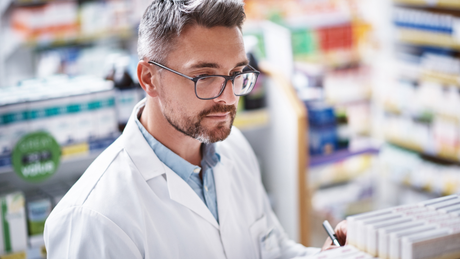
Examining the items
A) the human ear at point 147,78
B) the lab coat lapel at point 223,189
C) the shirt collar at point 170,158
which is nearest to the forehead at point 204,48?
the human ear at point 147,78

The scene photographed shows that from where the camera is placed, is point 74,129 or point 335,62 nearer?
point 74,129

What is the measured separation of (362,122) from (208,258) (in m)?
4.48

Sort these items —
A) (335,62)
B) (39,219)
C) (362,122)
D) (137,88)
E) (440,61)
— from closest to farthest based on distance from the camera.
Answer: (39,219) < (137,88) < (440,61) < (335,62) < (362,122)

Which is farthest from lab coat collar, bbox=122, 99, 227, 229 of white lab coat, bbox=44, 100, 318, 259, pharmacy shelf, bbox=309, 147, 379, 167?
pharmacy shelf, bbox=309, 147, 379, 167

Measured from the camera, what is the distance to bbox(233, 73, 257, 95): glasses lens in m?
1.50

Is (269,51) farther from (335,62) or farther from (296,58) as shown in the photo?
(335,62)

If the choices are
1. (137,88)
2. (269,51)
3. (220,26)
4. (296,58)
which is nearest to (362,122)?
(296,58)

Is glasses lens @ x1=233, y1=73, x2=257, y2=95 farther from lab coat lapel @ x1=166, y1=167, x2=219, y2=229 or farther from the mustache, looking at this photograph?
lab coat lapel @ x1=166, y1=167, x2=219, y2=229

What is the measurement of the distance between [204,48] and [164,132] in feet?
→ 1.07

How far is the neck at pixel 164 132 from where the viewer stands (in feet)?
5.24

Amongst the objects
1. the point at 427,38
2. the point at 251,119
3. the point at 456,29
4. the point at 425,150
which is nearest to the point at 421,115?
the point at 425,150

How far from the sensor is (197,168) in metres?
1.65

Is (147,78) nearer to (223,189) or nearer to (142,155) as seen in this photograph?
(142,155)

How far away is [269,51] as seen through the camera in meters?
3.78
